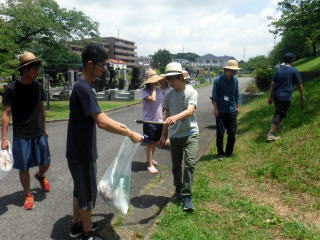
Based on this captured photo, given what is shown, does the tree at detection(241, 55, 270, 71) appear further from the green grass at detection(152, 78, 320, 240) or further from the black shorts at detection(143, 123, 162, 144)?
the black shorts at detection(143, 123, 162, 144)

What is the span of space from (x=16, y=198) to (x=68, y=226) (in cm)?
125

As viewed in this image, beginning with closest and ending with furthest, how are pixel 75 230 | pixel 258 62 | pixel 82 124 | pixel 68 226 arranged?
pixel 82 124 → pixel 75 230 → pixel 68 226 → pixel 258 62

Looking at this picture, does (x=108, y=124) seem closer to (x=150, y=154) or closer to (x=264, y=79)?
(x=150, y=154)

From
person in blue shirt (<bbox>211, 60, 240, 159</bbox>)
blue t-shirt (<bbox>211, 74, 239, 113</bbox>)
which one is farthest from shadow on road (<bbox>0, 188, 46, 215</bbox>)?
blue t-shirt (<bbox>211, 74, 239, 113</bbox>)

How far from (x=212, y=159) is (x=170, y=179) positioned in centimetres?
119

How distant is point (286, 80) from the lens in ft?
21.9

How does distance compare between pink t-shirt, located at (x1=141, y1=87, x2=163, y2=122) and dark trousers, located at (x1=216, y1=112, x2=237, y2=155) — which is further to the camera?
dark trousers, located at (x1=216, y1=112, x2=237, y2=155)

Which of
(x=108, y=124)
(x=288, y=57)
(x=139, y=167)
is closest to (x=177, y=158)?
(x=108, y=124)

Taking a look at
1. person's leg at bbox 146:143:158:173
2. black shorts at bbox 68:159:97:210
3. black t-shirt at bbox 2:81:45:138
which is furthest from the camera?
person's leg at bbox 146:143:158:173

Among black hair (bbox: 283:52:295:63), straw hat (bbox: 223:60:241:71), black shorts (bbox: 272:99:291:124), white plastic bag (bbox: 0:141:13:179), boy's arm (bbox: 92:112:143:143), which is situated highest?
black hair (bbox: 283:52:295:63)

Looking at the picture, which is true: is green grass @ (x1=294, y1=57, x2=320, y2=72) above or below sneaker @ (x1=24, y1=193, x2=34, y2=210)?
above

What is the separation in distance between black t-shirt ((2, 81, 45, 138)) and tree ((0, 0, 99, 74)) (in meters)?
11.5

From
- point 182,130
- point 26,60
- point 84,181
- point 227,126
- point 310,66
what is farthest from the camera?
point 310,66

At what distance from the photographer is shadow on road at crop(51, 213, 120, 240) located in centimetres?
338
